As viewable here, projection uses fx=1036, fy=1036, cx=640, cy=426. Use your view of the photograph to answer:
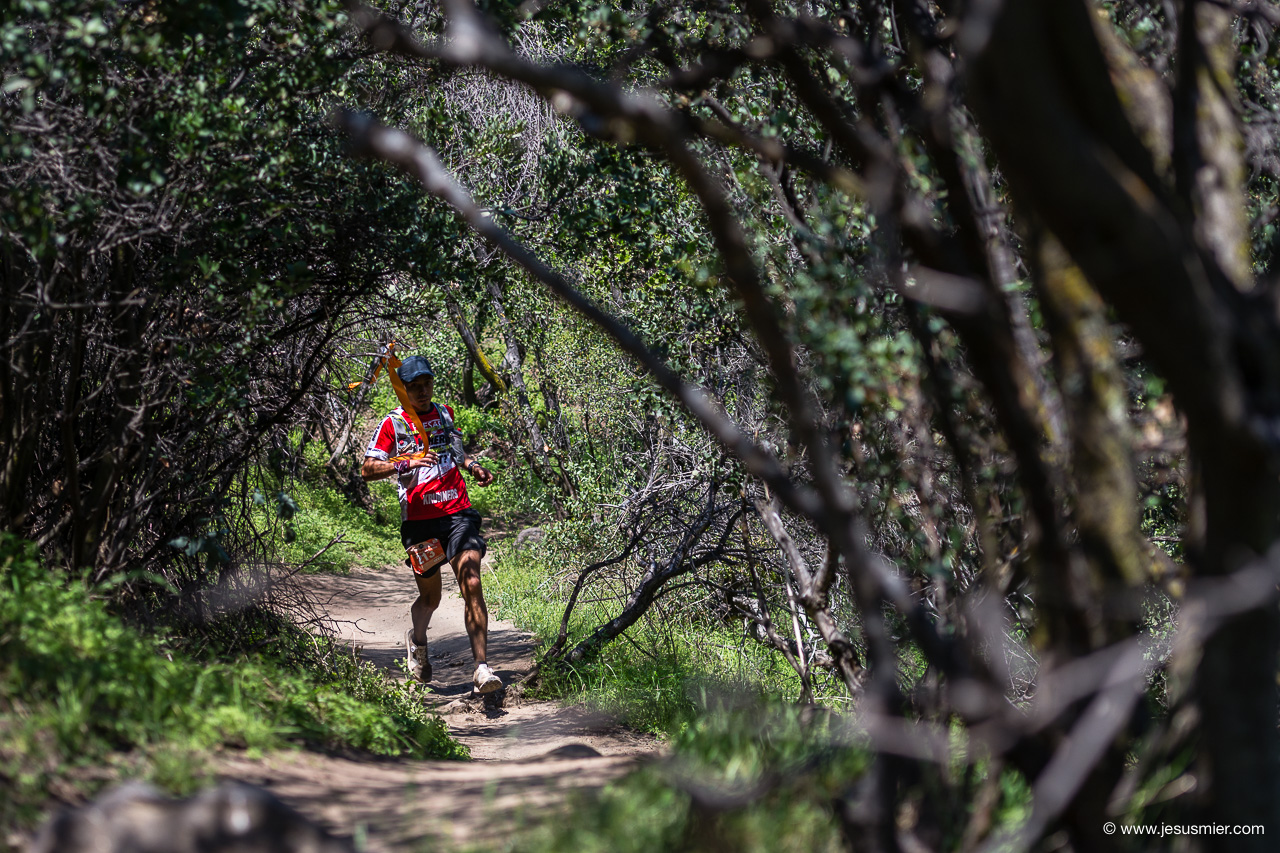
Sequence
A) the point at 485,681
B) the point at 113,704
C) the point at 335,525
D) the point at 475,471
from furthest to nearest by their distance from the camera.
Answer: the point at 335,525 < the point at 475,471 < the point at 485,681 < the point at 113,704

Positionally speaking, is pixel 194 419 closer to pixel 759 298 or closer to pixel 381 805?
pixel 381 805

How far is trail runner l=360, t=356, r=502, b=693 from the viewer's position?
6.62 meters

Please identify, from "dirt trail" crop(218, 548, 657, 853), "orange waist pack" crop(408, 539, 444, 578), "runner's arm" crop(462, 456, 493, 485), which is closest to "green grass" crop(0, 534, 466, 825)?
"dirt trail" crop(218, 548, 657, 853)

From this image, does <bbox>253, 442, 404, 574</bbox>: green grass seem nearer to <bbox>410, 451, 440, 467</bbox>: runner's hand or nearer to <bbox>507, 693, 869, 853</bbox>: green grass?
<bbox>410, 451, 440, 467</bbox>: runner's hand

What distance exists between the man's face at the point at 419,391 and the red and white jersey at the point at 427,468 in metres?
0.10

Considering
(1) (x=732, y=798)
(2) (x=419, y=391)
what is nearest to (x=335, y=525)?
(2) (x=419, y=391)

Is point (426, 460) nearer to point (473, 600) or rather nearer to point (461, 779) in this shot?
point (473, 600)

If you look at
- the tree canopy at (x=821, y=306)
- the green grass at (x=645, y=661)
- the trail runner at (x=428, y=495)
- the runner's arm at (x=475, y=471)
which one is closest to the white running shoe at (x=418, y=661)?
the trail runner at (x=428, y=495)

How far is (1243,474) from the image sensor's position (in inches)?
91.4

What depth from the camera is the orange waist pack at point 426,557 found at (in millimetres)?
6707

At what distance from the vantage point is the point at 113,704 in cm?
326

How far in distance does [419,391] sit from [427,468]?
20.0 inches

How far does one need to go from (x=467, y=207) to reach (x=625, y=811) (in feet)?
5.50

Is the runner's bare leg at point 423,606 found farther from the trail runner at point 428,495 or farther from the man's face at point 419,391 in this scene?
the man's face at point 419,391
